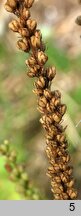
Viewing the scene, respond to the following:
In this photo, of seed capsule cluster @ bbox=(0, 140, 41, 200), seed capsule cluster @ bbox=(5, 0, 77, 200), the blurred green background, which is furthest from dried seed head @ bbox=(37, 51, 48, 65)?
the blurred green background

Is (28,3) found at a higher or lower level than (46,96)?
higher

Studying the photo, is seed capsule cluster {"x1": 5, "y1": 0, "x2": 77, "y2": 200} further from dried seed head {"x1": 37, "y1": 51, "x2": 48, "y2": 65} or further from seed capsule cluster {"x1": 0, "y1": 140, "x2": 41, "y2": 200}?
seed capsule cluster {"x1": 0, "y1": 140, "x2": 41, "y2": 200}

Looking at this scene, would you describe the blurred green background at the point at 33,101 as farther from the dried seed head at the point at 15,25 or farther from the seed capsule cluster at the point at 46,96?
the dried seed head at the point at 15,25

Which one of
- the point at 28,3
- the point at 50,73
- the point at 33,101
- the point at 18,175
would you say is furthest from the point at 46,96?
the point at 33,101

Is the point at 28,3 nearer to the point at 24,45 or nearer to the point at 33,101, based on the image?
the point at 24,45

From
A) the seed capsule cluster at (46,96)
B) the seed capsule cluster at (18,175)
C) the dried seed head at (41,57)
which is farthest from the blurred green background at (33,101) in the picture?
the dried seed head at (41,57)

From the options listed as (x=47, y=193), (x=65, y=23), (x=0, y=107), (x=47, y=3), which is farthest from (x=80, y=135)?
(x=47, y=3)
